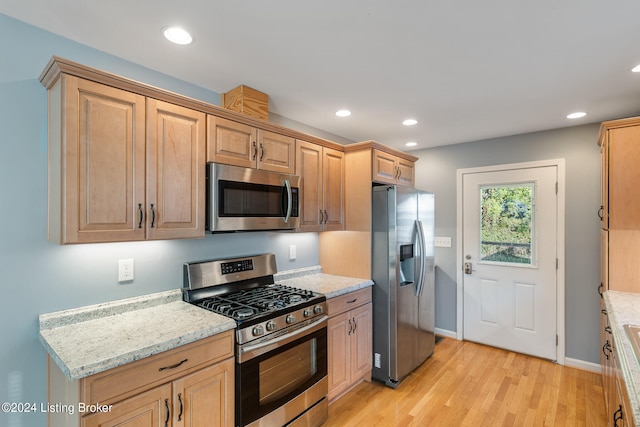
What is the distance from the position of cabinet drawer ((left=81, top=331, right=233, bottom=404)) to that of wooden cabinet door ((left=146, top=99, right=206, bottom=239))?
0.65m

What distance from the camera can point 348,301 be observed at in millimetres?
2646

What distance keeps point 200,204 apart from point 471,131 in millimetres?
2945

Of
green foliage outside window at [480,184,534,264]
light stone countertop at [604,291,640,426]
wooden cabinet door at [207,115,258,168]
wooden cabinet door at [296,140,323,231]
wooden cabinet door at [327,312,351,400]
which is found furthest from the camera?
green foliage outside window at [480,184,534,264]

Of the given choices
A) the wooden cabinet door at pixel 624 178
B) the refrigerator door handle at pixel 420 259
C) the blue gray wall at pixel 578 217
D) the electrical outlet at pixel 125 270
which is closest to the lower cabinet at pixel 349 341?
the refrigerator door handle at pixel 420 259

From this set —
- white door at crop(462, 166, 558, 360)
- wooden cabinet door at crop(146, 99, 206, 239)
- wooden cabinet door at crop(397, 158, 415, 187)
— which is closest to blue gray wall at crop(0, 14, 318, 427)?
wooden cabinet door at crop(146, 99, 206, 239)

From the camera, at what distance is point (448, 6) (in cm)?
144

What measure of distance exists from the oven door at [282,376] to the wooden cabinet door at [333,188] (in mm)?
965

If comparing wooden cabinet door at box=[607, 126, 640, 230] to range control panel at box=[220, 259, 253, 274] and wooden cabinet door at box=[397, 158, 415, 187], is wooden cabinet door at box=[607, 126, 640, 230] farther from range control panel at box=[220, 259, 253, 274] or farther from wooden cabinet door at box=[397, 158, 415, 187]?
range control panel at box=[220, 259, 253, 274]

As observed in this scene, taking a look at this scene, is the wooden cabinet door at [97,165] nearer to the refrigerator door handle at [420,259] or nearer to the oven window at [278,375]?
the oven window at [278,375]

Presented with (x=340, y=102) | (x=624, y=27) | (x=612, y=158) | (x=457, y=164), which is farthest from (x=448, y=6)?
(x=457, y=164)

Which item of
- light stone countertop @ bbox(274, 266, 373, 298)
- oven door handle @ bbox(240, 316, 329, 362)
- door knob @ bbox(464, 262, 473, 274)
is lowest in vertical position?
oven door handle @ bbox(240, 316, 329, 362)

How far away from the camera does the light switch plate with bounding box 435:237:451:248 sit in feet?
13.1

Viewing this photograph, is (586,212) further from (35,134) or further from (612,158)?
(35,134)

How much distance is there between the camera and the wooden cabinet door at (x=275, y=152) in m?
2.34
